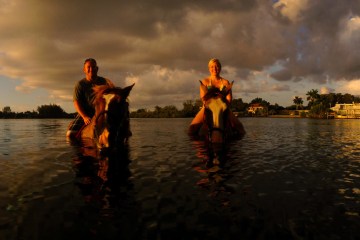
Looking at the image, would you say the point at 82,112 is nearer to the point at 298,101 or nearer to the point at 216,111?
the point at 216,111

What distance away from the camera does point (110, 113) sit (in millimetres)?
6723

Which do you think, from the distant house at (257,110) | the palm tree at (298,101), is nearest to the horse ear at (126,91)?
the distant house at (257,110)

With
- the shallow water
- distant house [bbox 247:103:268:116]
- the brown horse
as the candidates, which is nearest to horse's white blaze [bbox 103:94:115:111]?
the brown horse

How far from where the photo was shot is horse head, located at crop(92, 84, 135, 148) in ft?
22.2

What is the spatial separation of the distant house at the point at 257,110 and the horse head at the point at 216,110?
175 metres

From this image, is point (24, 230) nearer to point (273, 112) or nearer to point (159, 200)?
point (159, 200)

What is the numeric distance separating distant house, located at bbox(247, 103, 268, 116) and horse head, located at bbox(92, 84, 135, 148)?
17776cm

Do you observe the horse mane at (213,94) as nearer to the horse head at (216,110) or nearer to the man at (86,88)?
the horse head at (216,110)

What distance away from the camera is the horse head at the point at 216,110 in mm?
8938

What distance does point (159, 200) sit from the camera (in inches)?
159

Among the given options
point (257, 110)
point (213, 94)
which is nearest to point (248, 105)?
point (257, 110)

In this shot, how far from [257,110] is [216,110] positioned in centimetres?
18173

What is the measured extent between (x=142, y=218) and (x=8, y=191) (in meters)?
2.57

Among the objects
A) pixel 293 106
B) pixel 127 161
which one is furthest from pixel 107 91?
Answer: pixel 293 106
